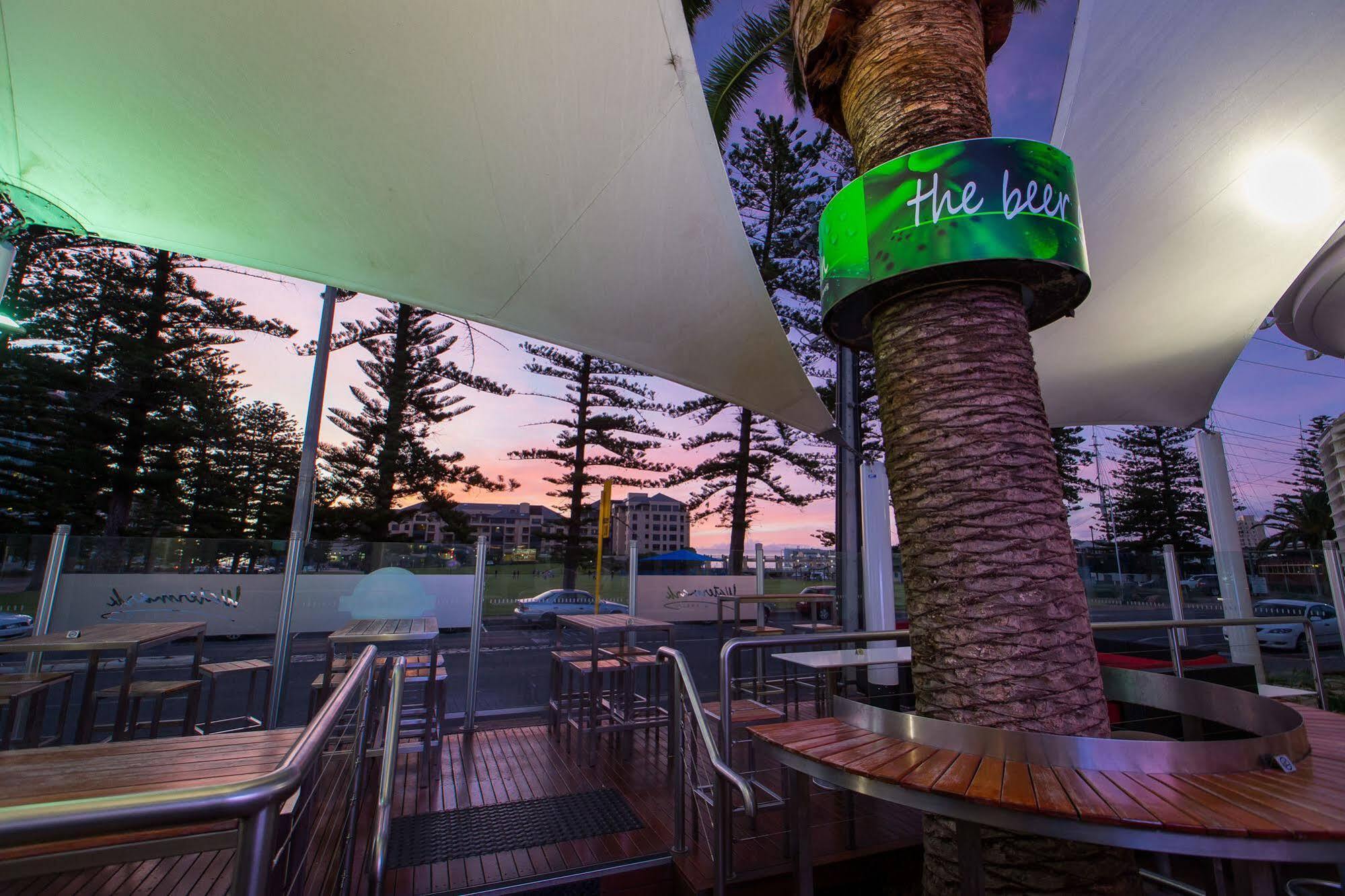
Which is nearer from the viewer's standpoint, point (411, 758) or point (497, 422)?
point (411, 758)

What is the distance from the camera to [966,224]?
200cm

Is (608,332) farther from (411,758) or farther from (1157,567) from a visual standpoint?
(1157,567)

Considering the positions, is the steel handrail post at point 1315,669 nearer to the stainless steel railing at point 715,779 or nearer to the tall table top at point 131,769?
the stainless steel railing at point 715,779

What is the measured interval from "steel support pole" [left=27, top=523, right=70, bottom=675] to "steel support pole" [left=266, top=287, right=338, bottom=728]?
1329 millimetres

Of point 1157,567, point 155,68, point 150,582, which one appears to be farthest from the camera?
point 1157,567

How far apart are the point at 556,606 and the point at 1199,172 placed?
659cm

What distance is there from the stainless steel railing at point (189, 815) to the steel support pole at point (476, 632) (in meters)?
4.64

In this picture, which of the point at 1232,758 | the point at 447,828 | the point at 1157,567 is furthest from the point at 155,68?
the point at 1157,567

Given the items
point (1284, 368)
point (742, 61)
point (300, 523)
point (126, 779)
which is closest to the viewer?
point (126, 779)

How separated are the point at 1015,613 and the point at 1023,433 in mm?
531

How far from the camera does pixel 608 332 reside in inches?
201

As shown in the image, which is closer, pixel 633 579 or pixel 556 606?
pixel 633 579

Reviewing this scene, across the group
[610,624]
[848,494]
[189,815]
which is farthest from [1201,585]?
[189,815]

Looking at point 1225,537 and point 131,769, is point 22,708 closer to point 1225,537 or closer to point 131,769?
point 131,769
